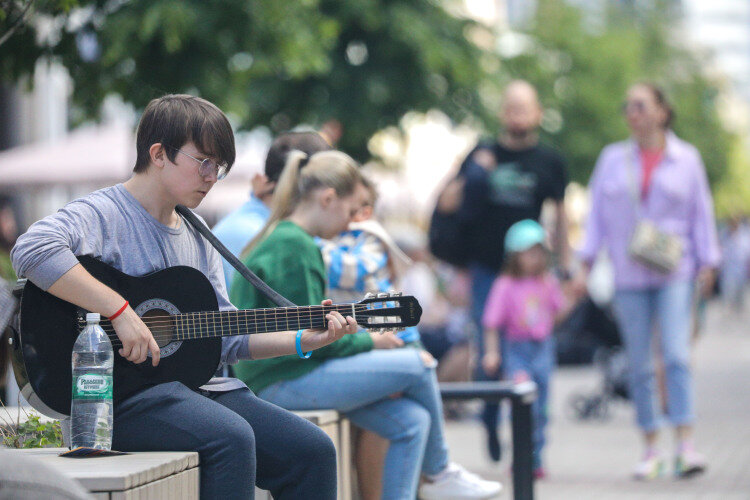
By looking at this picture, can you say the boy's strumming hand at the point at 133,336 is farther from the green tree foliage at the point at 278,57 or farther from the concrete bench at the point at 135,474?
the green tree foliage at the point at 278,57

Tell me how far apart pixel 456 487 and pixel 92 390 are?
2124 mm

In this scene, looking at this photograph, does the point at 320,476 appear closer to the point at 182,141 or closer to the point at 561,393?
the point at 182,141

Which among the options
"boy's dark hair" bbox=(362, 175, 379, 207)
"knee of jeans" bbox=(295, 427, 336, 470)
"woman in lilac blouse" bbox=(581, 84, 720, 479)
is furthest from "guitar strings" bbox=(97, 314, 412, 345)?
"woman in lilac blouse" bbox=(581, 84, 720, 479)

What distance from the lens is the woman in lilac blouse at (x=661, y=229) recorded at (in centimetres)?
765

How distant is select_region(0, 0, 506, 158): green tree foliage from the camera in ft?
28.1

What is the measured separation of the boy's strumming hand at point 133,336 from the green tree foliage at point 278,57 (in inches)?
97.6

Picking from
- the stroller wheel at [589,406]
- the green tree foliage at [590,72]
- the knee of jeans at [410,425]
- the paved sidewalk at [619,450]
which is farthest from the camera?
the green tree foliage at [590,72]

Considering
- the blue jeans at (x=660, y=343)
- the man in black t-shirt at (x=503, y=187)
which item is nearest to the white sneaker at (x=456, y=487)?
the blue jeans at (x=660, y=343)

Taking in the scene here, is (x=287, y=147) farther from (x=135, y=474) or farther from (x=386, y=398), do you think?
(x=135, y=474)

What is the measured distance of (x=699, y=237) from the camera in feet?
26.1

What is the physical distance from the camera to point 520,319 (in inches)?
320

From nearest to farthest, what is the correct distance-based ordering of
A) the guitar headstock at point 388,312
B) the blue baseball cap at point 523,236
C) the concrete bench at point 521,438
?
the guitar headstock at point 388,312
the concrete bench at point 521,438
the blue baseball cap at point 523,236

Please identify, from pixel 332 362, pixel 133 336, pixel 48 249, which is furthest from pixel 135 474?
pixel 332 362

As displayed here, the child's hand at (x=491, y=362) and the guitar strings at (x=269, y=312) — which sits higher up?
the guitar strings at (x=269, y=312)
